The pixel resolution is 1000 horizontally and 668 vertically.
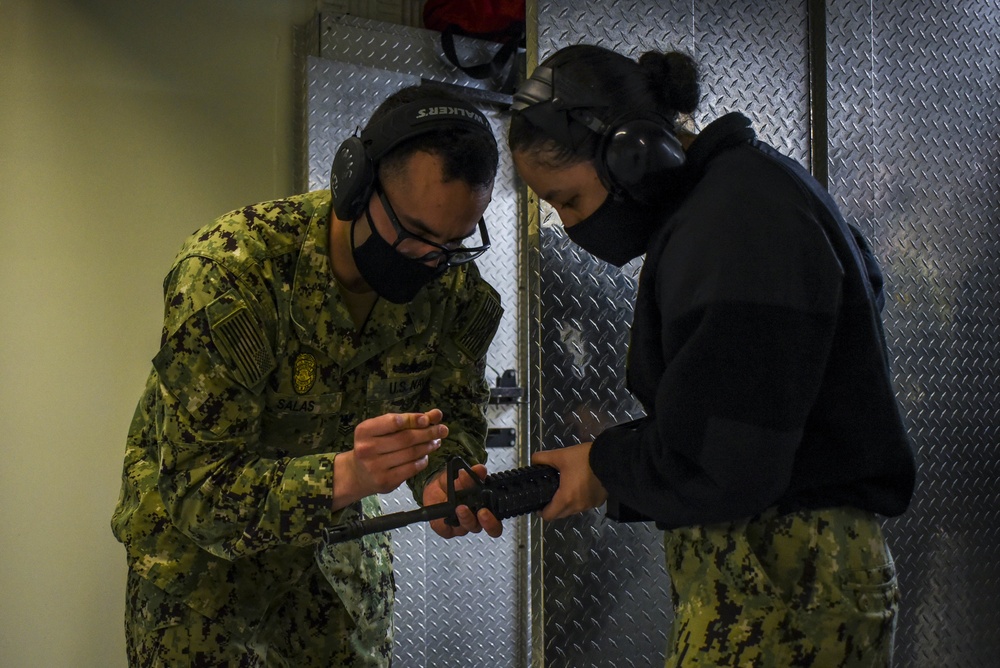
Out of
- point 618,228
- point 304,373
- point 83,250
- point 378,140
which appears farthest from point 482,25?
point 618,228

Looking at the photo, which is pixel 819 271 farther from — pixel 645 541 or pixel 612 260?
pixel 645 541

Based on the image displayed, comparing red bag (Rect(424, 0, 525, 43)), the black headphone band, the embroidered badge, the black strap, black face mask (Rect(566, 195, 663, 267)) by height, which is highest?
red bag (Rect(424, 0, 525, 43))

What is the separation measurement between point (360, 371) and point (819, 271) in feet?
3.75

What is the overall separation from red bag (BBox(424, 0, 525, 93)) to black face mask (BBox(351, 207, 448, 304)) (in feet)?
7.20

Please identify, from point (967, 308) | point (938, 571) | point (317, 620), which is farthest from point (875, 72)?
point (317, 620)

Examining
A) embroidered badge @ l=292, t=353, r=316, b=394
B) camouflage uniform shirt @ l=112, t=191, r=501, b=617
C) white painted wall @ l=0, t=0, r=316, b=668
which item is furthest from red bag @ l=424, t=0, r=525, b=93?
embroidered badge @ l=292, t=353, r=316, b=394

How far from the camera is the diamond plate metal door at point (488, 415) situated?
3.65 m

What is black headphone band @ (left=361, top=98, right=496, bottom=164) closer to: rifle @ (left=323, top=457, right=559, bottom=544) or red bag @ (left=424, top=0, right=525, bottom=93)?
rifle @ (left=323, top=457, right=559, bottom=544)

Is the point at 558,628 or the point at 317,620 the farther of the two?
the point at 558,628

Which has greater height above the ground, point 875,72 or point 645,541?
point 875,72

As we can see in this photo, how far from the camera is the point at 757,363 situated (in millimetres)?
1240

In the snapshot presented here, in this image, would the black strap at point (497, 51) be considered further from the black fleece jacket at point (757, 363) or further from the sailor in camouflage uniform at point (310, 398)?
the black fleece jacket at point (757, 363)

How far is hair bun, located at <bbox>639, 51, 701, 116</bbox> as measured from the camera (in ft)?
5.17

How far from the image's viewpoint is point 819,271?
1.28 m
